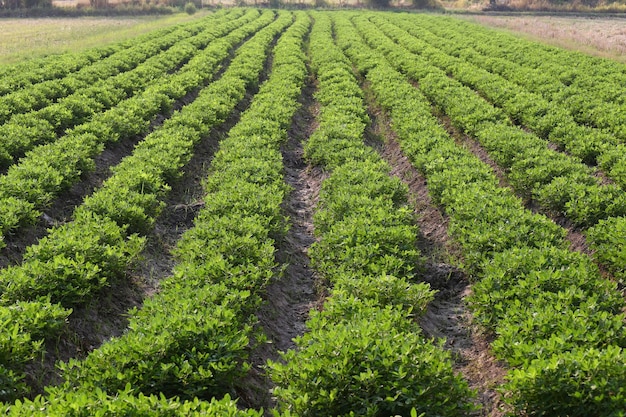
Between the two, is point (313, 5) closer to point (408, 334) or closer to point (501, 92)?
point (501, 92)

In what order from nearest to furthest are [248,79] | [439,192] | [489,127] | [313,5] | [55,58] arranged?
[439,192], [489,127], [248,79], [55,58], [313,5]

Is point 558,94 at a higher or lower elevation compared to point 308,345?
higher

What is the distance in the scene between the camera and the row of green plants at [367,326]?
17.7 ft

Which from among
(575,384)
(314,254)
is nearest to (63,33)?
(314,254)

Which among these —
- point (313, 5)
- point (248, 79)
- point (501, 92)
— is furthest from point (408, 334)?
point (313, 5)

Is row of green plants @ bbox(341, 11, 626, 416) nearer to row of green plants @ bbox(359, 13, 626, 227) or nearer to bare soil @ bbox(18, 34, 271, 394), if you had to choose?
row of green plants @ bbox(359, 13, 626, 227)

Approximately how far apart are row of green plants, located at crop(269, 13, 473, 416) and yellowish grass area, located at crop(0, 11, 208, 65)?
2708 cm

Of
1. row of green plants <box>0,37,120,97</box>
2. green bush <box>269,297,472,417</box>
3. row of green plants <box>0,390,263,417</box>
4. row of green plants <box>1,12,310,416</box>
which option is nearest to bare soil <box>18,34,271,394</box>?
row of green plants <box>1,12,310,416</box>

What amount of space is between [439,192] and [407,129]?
15.3 ft

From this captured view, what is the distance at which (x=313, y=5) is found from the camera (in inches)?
3164

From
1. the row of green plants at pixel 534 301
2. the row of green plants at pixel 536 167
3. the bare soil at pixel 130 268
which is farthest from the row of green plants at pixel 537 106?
the bare soil at pixel 130 268

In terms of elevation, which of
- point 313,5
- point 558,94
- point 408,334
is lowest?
point 408,334

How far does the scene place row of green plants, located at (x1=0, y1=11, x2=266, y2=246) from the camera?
394 inches

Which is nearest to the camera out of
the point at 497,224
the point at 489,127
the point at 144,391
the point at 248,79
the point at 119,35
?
the point at 144,391
